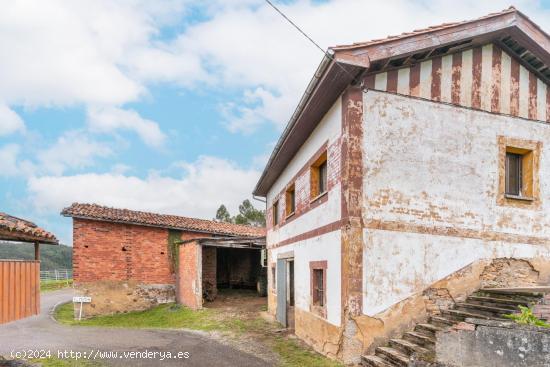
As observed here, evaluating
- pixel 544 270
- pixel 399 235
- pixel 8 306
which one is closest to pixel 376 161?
pixel 399 235

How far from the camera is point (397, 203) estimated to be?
7500 mm

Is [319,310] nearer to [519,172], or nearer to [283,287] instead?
[283,287]

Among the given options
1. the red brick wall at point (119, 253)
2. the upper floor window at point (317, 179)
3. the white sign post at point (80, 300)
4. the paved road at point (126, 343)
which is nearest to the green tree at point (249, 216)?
the red brick wall at point (119, 253)

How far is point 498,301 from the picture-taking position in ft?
22.2

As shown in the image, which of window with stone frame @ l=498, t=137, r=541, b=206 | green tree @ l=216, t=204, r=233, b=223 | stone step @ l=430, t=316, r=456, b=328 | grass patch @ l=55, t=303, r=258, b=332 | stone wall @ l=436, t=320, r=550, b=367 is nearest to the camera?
stone wall @ l=436, t=320, r=550, b=367

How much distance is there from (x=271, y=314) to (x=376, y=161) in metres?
8.58

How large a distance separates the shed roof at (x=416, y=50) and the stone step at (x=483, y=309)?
4.43m

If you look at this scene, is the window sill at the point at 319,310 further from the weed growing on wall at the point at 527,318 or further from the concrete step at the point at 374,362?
the weed growing on wall at the point at 527,318

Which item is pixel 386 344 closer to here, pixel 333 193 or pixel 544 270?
pixel 333 193

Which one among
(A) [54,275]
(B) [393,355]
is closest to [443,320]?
Result: (B) [393,355]

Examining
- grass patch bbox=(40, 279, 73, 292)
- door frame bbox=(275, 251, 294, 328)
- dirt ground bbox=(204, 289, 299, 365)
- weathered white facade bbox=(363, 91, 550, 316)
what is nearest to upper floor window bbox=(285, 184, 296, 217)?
door frame bbox=(275, 251, 294, 328)

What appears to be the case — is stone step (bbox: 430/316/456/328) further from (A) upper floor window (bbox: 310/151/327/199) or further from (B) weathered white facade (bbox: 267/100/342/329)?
(A) upper floor window (bbox: 310/151/327/199)

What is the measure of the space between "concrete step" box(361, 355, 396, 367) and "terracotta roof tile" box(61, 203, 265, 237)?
1280cm

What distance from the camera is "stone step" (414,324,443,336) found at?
6706 mm
